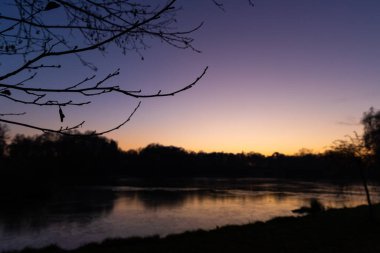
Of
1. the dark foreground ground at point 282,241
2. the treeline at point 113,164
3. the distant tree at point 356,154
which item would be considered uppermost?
the treeline at point 113,164

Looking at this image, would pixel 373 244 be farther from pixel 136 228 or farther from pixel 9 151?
pixel 9 151

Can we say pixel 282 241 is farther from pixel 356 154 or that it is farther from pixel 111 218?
pixel 111 218

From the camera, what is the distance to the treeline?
58.6 metres

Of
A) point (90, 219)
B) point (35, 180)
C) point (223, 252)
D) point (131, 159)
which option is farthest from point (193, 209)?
point (131, 159)

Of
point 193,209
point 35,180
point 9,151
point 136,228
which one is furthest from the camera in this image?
point 9,151

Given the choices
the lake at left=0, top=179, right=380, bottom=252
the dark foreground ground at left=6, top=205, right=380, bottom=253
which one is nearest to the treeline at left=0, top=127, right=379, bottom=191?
the lake at left=0, top=179, right=380, bottom=252

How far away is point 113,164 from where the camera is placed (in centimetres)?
11038

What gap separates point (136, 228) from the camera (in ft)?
75.3

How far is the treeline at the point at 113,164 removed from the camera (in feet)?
192

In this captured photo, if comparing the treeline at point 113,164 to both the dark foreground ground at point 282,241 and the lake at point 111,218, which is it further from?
the dark foreground ground at point 282,241

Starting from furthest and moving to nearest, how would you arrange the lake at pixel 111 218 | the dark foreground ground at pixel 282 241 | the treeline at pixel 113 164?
the treeline at pixel 113 164
the lake at pixel 111 218
the dark foreground ground at pixel 282 241

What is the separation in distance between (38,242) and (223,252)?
36.5 feet

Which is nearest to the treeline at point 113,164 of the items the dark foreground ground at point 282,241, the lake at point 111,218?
the lake at point 111,218

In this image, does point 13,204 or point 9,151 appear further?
point 9,151
